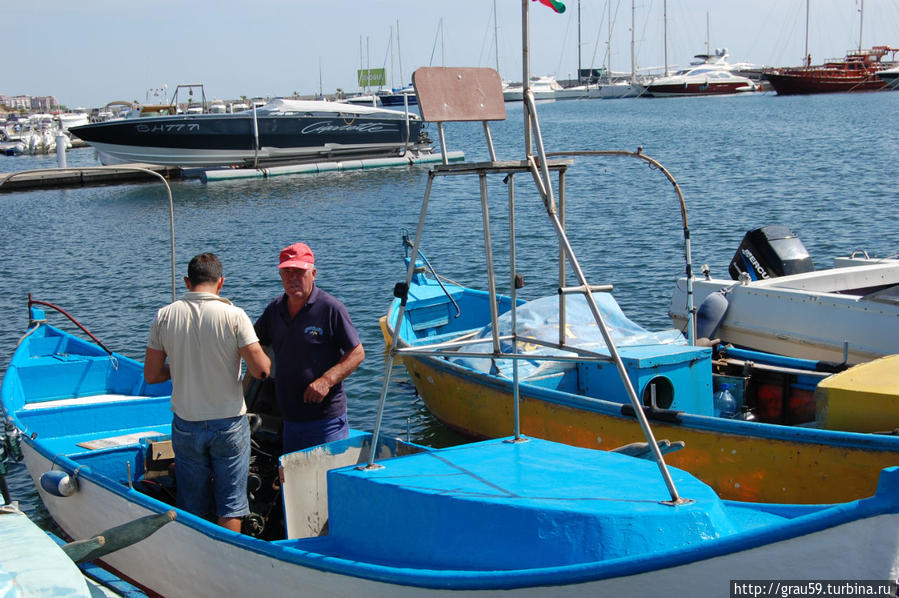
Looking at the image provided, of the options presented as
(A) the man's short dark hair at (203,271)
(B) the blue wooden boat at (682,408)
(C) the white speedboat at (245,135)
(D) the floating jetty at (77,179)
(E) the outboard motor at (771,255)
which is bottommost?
(B) the blue wooden boat at (682,408)

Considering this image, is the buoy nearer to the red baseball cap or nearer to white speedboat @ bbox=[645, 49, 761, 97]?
the red baseball cap

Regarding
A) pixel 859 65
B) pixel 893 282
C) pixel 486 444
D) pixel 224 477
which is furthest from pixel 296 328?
pixel 859 65

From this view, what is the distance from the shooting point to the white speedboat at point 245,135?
1575 inches

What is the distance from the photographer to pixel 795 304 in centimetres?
1036

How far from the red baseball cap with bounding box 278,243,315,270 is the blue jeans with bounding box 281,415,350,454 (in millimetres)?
1043

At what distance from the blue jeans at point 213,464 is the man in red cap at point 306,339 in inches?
15.2

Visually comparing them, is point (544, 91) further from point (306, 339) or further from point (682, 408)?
point (306, 339)

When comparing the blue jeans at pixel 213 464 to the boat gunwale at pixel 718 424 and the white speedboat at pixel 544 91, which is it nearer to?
the boat gunwale at pixel 718 424

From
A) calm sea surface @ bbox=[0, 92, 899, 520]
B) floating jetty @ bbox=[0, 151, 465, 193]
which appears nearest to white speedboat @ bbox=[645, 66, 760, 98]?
calm sea surface @ bbox=[0, 92, 899, 520]

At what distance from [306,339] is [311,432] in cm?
68

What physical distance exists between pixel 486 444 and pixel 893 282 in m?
8.18

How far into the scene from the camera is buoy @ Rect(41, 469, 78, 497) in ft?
21.0

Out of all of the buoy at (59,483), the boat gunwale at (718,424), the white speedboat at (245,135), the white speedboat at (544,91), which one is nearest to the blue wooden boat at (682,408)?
the boat gunwale at (718,424)

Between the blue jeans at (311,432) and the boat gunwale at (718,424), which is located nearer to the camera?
the blue jeans at (311,432)
